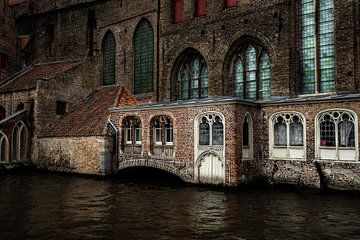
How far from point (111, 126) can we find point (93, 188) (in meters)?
4.60

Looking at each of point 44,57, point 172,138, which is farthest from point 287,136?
point 44,57

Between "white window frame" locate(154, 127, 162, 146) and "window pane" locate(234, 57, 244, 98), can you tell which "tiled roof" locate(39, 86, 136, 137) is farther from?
"window pane" locate(234, 57, 244, 98)

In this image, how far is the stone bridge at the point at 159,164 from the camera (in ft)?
52.4

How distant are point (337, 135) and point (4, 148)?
1811cm

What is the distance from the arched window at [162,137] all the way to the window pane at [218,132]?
237 centimetres

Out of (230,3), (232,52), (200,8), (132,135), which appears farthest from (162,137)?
(200,8)

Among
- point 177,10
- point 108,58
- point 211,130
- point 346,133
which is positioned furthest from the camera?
point 108,58

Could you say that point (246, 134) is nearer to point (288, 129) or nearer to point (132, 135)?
point (288, 129)

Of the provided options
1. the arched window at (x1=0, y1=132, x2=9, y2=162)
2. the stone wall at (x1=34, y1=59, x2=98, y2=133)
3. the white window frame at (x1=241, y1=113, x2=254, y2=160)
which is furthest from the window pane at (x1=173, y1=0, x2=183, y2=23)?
the arched window at (x1=0, y1=132, x2=9, y2=162)

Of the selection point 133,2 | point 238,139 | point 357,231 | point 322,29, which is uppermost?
point 133,2

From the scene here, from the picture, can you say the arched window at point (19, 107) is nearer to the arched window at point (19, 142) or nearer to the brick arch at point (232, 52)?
the arched window at point (19, 142)

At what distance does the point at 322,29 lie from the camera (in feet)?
57.2

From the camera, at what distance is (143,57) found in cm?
2511

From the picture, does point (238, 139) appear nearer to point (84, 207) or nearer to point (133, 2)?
point (84, 207)
